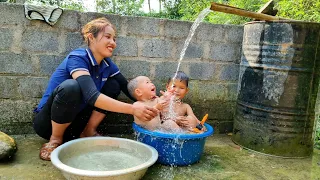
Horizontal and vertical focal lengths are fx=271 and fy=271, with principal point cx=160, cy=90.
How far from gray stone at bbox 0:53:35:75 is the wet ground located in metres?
0.61

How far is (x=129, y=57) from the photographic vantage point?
8.91 feet

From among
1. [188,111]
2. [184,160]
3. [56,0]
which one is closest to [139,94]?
Answer: [188,111]

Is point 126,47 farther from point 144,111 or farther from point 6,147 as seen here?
point 6,147

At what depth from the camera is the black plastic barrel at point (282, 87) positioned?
7.79 feet

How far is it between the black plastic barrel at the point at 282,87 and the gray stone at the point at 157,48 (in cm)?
81

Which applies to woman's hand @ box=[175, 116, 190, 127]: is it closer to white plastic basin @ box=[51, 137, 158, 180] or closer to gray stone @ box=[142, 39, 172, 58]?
white plastic basin @ box=[51, 137, 158, 180]

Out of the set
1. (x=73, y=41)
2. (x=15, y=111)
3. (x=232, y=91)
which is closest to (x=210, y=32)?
(x=232, y=91)

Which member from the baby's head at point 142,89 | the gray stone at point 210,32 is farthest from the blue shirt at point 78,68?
the gray stone at point 210,32

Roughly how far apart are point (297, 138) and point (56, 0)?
954 cm

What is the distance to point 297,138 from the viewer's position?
2.48 meters

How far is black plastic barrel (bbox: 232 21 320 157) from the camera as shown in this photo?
2.38m

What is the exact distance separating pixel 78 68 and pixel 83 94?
23 centimetres

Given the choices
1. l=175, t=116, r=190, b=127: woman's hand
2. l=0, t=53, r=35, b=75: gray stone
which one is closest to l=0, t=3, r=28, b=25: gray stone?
l=0, t=53, r=35, b=75: gray stone

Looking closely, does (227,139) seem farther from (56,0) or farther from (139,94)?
(56,0)
